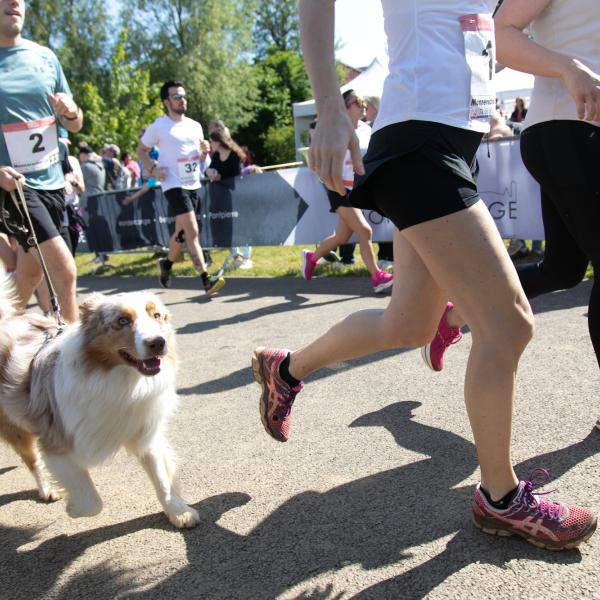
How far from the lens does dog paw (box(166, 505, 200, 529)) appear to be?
2496mm

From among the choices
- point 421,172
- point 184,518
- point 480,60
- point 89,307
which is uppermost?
point 480,60

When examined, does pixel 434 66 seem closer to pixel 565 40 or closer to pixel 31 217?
pixel 565 40

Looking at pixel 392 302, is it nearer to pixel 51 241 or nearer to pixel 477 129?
pixel 477 129

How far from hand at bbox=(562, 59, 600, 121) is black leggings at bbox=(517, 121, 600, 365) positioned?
247mm

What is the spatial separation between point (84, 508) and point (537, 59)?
2.58m

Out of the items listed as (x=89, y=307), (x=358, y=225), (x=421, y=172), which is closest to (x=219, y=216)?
(x=358, y=225)

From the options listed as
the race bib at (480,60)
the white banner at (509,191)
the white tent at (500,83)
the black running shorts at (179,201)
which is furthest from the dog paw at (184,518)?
the white tent at (500,83)

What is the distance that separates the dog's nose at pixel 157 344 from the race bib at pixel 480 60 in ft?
4.79

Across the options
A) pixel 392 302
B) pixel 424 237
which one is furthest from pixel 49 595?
pixel 424 237

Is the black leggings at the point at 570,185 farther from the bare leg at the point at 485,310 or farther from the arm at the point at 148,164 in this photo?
the arm at the point at 148,164

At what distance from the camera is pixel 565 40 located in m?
2.66

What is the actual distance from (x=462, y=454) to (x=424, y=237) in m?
1.27

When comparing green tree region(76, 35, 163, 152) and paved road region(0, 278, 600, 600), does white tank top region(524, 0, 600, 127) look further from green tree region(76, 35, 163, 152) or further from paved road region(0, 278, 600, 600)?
green tree region(76, 35, 163, 152)

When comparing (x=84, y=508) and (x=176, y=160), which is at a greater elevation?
(x=176, y=160)
